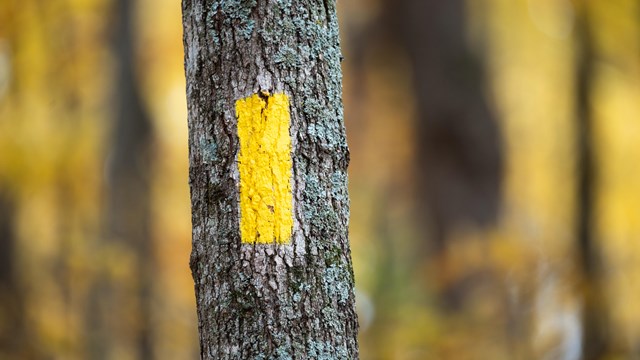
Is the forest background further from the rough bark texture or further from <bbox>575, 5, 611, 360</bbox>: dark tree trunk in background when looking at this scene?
the rough bark texture

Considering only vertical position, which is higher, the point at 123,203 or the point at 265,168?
the point at 123,203

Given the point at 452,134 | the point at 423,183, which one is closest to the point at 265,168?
the point at 452,134

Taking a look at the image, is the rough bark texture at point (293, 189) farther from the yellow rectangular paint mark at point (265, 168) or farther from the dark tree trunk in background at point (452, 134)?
the dark tree trunk in background at point (452, 134)

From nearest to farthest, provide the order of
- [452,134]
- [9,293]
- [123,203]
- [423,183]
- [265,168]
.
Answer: [265,168]
[123,203]
[452,134]
[423,183]
[9,293]

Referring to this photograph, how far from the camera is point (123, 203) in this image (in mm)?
6969

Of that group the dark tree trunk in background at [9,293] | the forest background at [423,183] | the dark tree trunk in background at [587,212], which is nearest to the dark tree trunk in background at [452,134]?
the forest background at [423,183]

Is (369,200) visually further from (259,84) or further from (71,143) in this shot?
(259,84)

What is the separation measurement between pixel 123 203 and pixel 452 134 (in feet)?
11.8

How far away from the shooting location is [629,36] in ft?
25.8

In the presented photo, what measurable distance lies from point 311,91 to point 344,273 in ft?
1.40

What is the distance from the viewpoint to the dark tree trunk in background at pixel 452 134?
8.59m

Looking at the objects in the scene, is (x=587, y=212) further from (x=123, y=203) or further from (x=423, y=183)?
(x=123, y=203)

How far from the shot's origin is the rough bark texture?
1828mm

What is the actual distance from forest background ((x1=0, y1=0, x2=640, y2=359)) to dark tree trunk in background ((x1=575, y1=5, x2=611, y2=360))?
0.02 m
